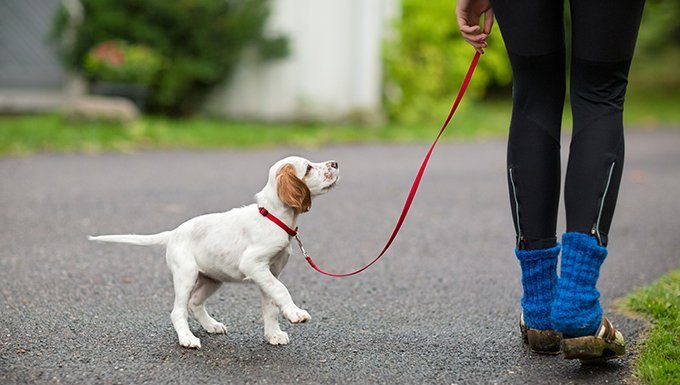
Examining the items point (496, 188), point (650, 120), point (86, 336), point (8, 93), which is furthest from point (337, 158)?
point (650, 120)

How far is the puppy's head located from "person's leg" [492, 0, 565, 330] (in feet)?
2.03

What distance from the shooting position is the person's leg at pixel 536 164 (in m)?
3.06

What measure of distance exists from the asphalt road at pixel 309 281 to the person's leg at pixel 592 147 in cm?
29

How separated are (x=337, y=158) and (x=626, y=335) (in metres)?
5.97

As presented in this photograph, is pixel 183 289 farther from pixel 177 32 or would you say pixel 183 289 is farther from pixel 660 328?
pixel 177 32

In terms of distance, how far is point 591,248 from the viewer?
291 centimetres

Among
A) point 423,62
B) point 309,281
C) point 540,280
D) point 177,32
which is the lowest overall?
point 309,281

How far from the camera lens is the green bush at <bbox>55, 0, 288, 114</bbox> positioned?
11.3 m

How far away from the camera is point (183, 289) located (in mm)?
3219

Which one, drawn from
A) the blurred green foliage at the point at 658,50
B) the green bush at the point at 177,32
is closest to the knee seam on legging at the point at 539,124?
the green bush at the point at 177,32

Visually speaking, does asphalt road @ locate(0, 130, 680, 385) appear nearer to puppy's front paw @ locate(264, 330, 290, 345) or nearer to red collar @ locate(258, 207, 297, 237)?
puppy's front paw @ locate(264, 330, 290, 345)

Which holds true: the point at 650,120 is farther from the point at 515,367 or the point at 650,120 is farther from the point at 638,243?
the point at 515,367

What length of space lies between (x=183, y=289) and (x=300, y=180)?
55 cm

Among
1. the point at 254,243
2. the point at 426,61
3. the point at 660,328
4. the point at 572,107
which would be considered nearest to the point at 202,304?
the point at 254,243
